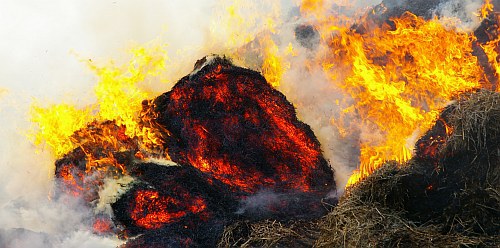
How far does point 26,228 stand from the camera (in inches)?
240

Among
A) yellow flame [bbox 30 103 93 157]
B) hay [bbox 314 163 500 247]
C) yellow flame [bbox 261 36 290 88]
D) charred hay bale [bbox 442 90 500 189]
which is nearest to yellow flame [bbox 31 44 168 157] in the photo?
yellow flame [bbox 30 103 93 157]

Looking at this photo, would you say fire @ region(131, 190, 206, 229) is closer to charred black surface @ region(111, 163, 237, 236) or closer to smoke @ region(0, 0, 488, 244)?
charred black surface @ region(111, 163, 237, 236)

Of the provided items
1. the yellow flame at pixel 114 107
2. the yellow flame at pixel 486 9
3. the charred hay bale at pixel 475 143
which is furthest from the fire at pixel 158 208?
the yellow flame at pixel 486 9

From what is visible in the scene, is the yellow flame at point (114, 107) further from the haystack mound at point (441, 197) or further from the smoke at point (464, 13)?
the smoke at point (464, 13)

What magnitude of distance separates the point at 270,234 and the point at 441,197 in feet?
6.38

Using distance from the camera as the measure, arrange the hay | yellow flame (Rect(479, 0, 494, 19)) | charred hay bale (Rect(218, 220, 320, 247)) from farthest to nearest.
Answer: yellow flame (Rect(479, 0, 494, 19)) < charred hay bale (Rect(218, 220, 320, 247)) < the hay

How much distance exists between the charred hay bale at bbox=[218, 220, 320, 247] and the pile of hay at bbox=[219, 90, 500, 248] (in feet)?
1.94

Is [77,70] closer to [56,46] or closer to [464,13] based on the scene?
[56,46]

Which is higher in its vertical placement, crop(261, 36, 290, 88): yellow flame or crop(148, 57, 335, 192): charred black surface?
crop(261, 36, 290, 88): yellow flame

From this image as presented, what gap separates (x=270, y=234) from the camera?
5.04 meters

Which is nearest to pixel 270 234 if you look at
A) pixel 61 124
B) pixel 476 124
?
pixel 476 124

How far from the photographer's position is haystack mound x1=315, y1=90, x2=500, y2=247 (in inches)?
145

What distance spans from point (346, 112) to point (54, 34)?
17.2 feet

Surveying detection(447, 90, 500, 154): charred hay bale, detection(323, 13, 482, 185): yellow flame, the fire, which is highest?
detection(323, 13, 482, 185): yellow flame
